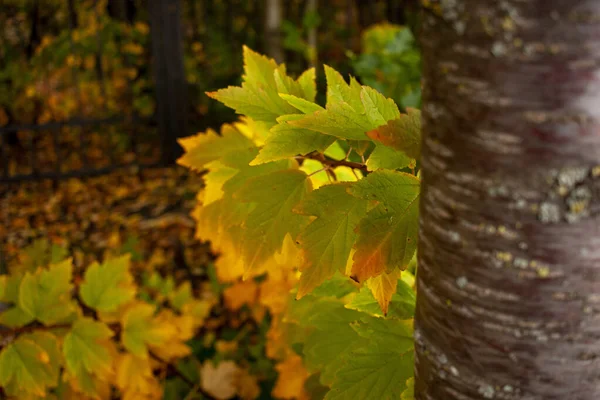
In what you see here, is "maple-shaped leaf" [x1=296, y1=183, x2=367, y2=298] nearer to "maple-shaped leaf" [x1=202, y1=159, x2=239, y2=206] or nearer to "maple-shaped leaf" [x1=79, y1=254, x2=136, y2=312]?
"maple-shaped leaf" [x1=202, y1=159, x2=239, y2=206]

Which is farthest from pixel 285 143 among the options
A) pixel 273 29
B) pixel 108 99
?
pixel 108 99

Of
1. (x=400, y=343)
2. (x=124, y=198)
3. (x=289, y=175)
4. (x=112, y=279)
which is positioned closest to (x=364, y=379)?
(x=400, y=343)

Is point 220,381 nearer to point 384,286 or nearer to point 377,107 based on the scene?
point 384,286

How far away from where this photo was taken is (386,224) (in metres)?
0.80

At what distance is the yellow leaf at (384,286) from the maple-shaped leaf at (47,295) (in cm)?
88

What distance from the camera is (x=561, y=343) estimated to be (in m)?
0.60

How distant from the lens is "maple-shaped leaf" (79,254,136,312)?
5.15ft

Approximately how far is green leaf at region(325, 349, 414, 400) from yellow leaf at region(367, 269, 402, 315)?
127mm

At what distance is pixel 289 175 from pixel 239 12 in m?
6.62

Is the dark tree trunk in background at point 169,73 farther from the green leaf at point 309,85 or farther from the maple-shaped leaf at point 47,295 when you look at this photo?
the green leaf at point 309,85

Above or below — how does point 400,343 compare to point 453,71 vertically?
below

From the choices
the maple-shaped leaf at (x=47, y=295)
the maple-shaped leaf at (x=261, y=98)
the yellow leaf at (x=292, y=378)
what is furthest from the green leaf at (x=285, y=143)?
the yellow leaf at (x=292, y=378)

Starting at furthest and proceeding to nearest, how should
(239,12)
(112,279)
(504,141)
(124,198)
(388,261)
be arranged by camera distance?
(239,12) → (124,198) → (112,279) → (388,261) → (504,141)

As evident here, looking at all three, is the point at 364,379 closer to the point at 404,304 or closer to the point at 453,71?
the point at 404,304
